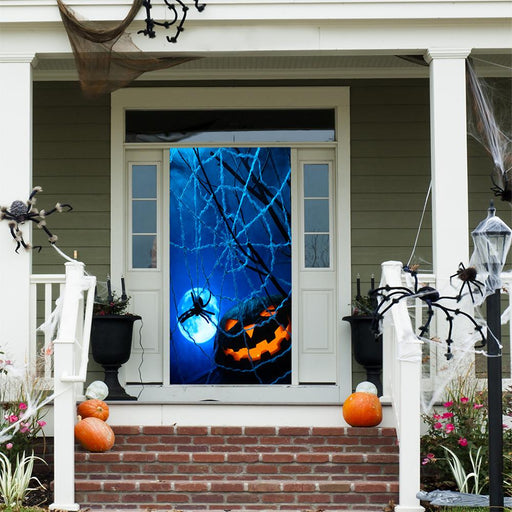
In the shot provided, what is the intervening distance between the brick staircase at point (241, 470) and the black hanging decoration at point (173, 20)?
8.85 feet

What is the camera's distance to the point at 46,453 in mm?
6285

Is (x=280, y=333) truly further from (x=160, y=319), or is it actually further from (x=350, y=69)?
(x=350, y=69)

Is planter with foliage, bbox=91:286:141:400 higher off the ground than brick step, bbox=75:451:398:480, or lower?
higher

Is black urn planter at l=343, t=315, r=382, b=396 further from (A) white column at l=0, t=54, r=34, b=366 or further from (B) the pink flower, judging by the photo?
(A) white column at l=0, t=54, r=34, b=366

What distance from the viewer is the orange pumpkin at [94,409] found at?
20.0 ft

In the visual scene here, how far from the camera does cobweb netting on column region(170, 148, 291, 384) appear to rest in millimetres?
8133

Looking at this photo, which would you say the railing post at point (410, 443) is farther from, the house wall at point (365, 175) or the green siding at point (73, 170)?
the green siding at point (73, 170)

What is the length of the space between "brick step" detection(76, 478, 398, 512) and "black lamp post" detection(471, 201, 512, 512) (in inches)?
41.7

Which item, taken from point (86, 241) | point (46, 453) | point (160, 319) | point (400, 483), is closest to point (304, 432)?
point (400, 483)

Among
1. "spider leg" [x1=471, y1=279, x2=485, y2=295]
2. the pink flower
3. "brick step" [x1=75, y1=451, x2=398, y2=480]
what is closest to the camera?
"spider leg" [x1=471, y1=279, x2=485, y2=295]

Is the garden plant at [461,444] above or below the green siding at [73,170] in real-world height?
below

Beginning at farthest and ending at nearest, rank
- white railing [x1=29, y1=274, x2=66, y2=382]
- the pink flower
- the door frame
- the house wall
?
the house wall → the door frame → white railing [x1=29, y1=274, x2=66, y2=382] → the pink flower

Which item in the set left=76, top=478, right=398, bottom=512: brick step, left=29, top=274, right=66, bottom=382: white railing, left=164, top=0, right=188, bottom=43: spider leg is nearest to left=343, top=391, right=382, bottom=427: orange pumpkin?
left=76, top=478, right=398, bottom=512: brick step

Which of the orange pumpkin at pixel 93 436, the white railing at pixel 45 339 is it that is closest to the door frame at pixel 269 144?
the white railing at pixel 45 339
